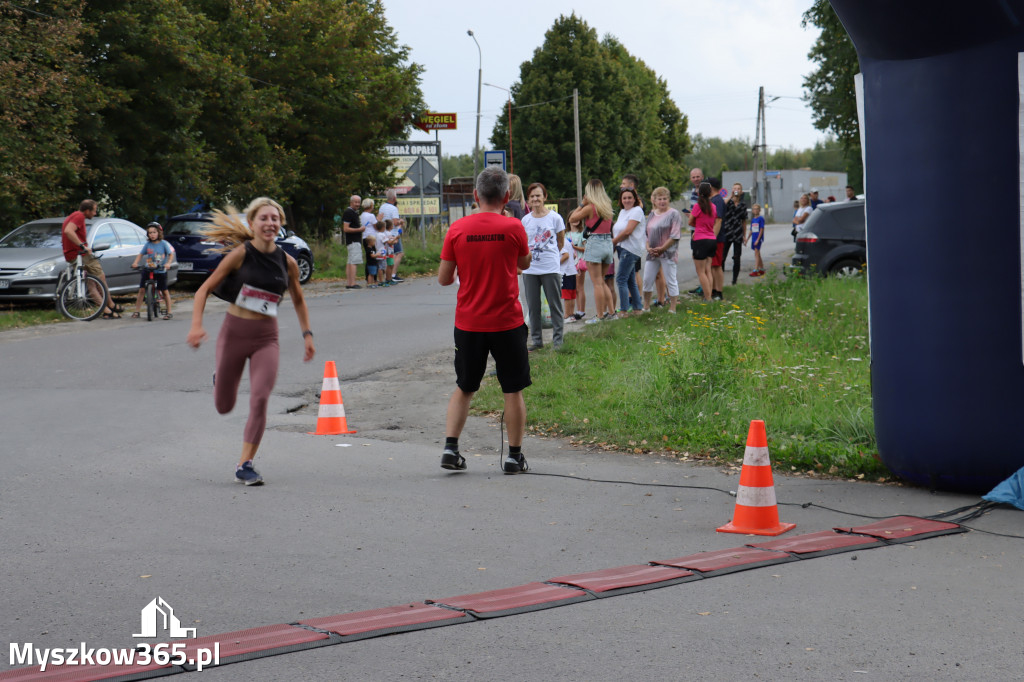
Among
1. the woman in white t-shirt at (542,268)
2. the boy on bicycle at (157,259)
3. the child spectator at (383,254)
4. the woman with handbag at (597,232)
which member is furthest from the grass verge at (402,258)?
the woman in white t-shirt at (542,268)

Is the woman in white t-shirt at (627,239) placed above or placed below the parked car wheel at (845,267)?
above

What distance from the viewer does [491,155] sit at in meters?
30.6

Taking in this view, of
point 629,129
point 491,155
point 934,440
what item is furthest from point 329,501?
point 629,129

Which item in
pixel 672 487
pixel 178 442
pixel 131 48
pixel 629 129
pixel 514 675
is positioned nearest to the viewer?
pixel 514 675

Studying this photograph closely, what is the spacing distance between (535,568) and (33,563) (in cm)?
236

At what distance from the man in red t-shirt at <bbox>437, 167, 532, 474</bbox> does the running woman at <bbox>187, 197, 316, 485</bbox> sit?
1.04 meters

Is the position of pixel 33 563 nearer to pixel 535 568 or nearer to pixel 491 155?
pixel 535 568

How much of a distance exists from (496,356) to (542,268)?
462 cm

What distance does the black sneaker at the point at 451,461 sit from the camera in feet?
24.2

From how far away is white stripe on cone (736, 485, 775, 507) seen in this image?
575cm

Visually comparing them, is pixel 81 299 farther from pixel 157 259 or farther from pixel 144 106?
pixel 144 106

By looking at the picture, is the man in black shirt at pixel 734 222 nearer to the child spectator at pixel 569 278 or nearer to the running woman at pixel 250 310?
the child spectator at pixel 569 278

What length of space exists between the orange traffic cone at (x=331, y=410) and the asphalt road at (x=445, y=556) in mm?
225

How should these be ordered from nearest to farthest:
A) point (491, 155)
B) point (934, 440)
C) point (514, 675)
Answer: point (514, 675) < point (934, 440) < point (491, 155)
